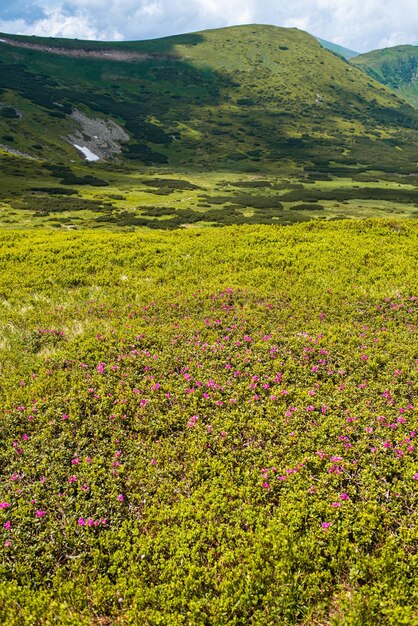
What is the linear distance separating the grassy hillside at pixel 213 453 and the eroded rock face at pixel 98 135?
117m

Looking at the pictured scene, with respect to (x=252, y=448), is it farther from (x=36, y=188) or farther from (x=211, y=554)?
(x=36, y=188)

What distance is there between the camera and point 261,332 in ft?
44.4

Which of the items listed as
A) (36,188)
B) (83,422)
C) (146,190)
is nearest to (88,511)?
(83,422)

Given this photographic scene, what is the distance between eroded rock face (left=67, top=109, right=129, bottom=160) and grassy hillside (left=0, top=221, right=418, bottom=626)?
384 feet

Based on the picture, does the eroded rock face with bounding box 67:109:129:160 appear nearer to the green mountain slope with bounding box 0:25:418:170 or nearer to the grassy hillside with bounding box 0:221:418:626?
the green mountain slope with bounding box 0:25:418:170

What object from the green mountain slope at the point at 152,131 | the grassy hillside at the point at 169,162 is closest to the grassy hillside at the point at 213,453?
the grassy hillside at the point at 169,162

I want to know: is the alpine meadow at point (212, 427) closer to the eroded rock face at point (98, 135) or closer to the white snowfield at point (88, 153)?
the white snowfield at point (88, 153)

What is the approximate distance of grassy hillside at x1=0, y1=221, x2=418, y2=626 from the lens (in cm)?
627

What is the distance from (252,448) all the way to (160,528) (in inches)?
108

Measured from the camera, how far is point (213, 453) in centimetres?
909

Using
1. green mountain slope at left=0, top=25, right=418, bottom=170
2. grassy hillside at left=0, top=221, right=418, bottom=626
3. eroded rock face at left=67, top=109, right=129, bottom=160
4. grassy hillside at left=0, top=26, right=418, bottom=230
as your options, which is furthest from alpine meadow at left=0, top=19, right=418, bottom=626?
eroded rock face at left=67, top=109, right=129, bottom=160

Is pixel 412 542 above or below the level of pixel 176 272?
below

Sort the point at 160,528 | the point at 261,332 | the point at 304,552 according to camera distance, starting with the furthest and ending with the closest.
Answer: the point at 261,332, the point at 160,528, the point at 304,552

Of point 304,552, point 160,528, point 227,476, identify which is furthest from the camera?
point 227,476
